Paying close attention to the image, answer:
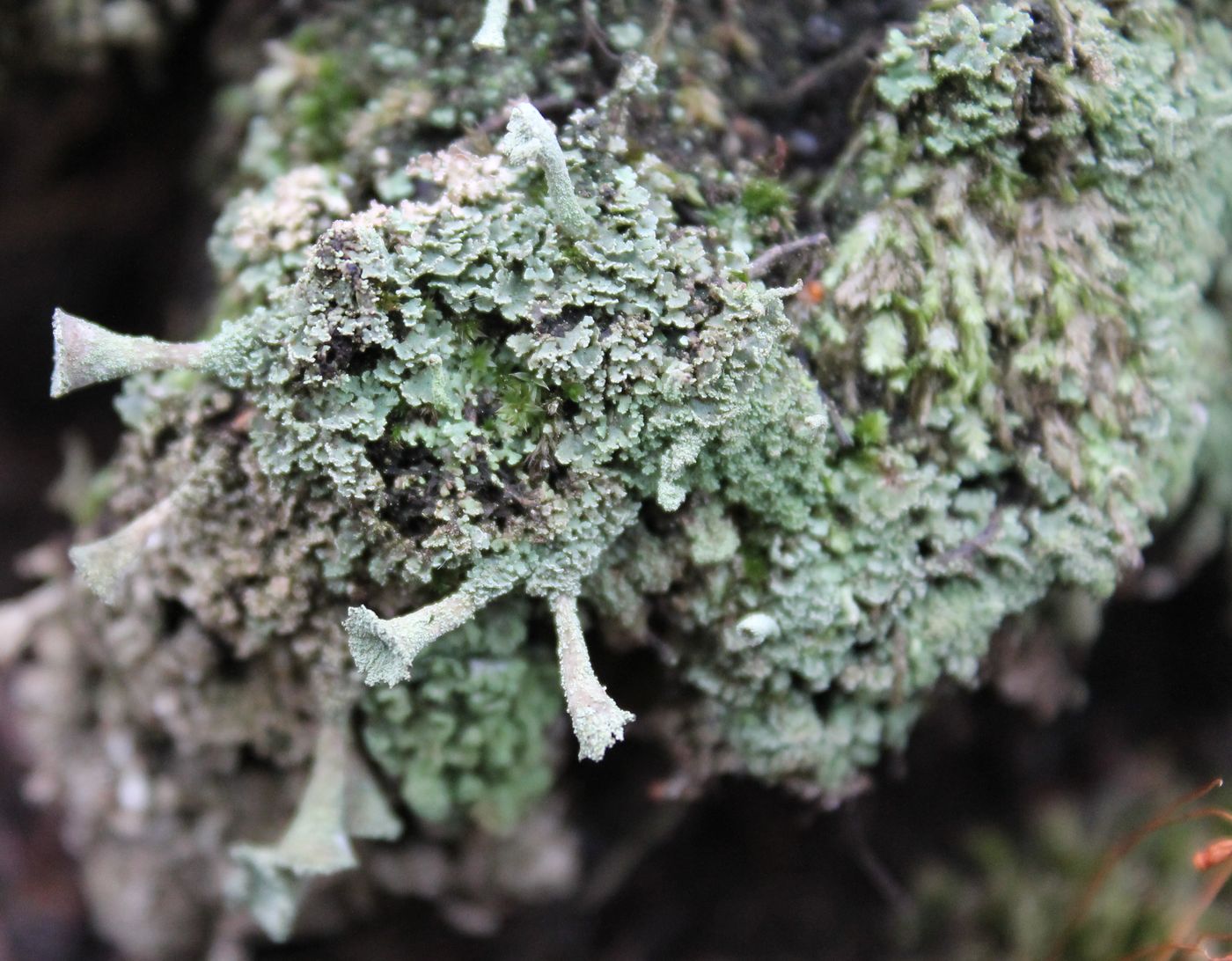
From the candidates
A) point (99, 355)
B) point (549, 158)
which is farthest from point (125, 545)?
point (549, 158)

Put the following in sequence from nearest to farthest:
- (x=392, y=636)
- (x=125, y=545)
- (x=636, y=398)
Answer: (x=392, y=636) < (x=636, y=398) < (x=125, y=545)

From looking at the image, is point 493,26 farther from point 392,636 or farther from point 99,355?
point 392,636

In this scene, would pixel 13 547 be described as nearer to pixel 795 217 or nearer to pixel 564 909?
pixel 564 909

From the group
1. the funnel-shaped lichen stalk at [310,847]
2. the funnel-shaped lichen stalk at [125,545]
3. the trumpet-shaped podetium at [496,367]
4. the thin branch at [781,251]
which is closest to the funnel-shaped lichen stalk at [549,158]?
the trumpet-shaped podetium at [496,367]

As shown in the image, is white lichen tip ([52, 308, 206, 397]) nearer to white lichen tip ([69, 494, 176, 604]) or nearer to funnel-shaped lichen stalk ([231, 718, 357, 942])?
white lichen tip ([69, 494, 176, 604])

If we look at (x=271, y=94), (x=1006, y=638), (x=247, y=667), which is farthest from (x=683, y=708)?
(x=271, y=94)

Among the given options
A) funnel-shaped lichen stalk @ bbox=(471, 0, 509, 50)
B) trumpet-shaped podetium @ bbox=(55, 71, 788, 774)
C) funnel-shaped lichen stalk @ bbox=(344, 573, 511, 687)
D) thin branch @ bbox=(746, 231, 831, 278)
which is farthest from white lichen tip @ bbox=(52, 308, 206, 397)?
thin branch @ bbox=(746, 231, 831, 278)
